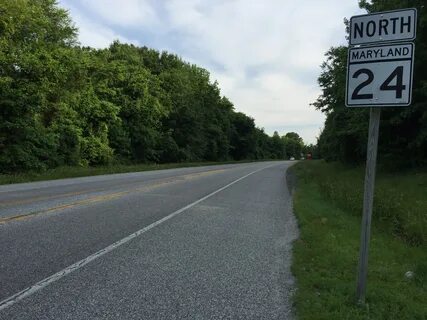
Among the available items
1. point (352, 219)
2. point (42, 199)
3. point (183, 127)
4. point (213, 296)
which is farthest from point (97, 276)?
point (183, 127)

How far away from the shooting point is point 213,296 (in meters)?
5.20

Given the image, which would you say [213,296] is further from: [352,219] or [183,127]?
[183,127]

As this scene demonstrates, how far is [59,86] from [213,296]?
30601 millimetres

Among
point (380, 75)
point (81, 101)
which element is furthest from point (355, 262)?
point (81, 101)

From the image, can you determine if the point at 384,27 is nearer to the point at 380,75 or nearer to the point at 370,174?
the point at 380,75

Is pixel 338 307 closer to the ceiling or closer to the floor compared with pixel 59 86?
closer to the floor

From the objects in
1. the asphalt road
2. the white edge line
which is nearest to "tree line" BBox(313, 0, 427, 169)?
the asphalt road

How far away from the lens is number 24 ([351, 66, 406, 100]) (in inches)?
177

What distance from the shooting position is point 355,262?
6.86 metres

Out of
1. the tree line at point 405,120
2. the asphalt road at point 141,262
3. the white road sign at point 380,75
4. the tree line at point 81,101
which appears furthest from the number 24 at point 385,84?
the tree line at point 81,101

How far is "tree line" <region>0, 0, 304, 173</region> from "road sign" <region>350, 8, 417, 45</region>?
24576 mm

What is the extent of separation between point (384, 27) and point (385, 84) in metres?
0.59

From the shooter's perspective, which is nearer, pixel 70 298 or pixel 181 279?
pixel 70 298

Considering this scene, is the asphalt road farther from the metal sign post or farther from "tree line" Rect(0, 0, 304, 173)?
"tree line" Rect(0, 0, 304, 173)
